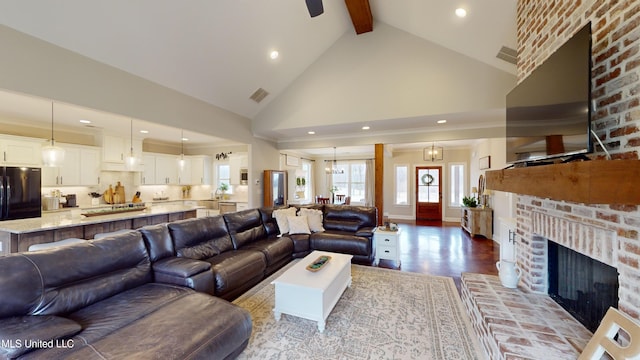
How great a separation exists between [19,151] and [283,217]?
4985 mm

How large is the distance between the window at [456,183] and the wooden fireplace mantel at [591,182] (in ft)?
23.6

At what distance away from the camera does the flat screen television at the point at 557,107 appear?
55.1 inches

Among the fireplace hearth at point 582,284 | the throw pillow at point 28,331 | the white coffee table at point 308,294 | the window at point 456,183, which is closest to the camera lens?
the throw pillow at point 28,331

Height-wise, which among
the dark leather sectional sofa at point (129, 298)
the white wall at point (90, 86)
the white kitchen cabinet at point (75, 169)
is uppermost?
the white wall at point (90, 86)

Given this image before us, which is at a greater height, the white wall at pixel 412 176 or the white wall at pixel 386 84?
the white wall at pixel 386 84

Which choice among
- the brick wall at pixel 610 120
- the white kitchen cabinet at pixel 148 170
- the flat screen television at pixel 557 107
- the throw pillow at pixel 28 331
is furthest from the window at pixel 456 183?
the white kitchen cabinet at pixel 148 170

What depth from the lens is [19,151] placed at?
439 cm

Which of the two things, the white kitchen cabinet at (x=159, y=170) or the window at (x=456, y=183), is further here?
the window at (x=456, y=183)

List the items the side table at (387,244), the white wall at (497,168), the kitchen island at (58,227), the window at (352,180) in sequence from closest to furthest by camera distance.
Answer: the kitchen island at (58,227) < the side table at (387,244) < the white wall at (497,168) < the window at (352,180)

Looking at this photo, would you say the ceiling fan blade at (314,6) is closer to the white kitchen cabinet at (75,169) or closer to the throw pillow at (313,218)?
the throw pillow at (313,218)

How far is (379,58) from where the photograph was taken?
4.41 m

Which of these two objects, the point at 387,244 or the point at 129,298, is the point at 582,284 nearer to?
the point at 387,244

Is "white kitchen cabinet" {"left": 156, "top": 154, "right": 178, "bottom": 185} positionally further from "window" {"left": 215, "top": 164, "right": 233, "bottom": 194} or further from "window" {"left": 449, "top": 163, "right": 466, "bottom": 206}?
"window" {"left": 449, "top": 163, "right": 466, "bottom": 206}

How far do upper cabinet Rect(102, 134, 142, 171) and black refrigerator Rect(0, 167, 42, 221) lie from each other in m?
1.31
